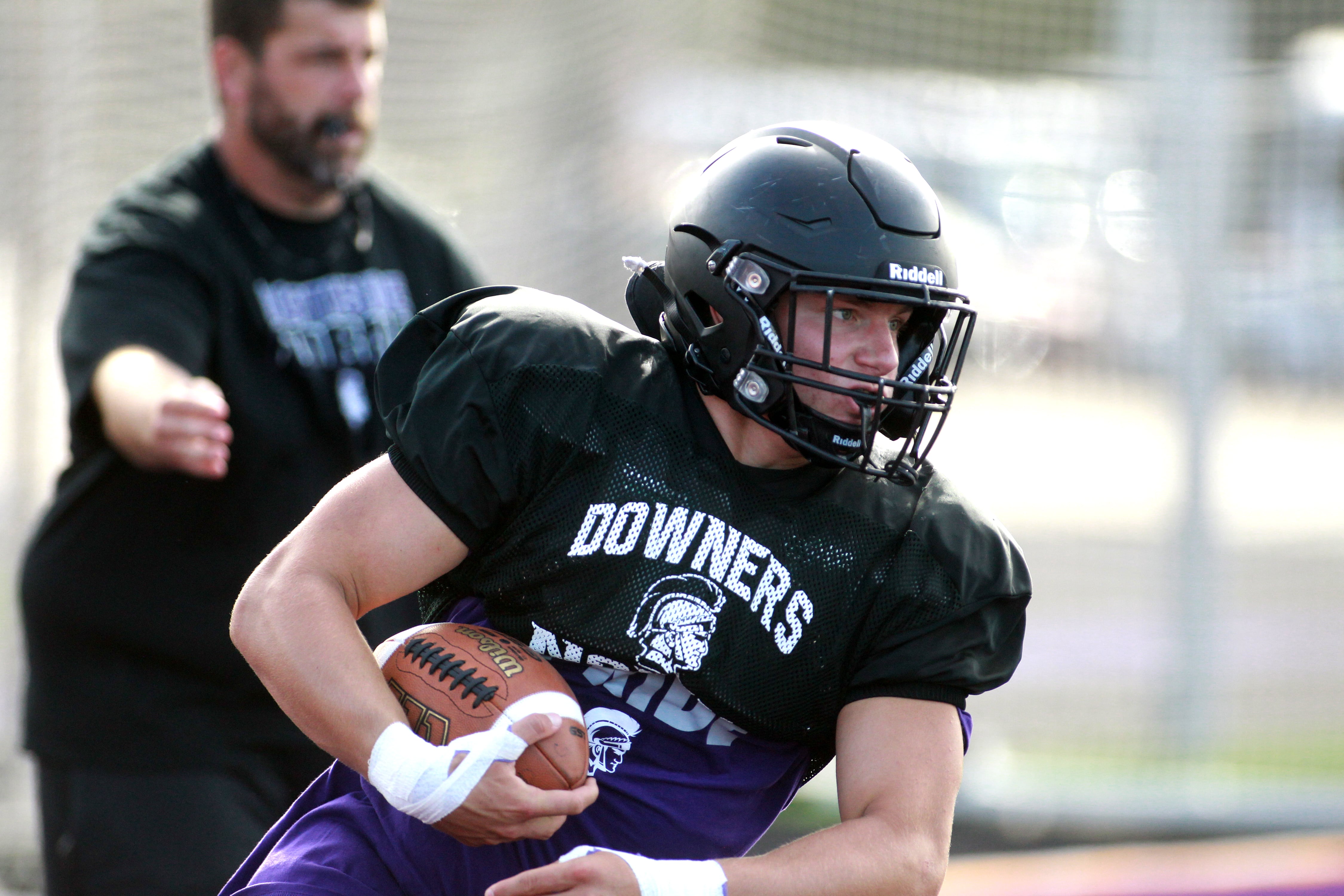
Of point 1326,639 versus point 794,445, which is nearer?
point 794,445

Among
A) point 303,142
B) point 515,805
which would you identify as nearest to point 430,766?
point 515,805

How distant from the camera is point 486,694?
2.08 m

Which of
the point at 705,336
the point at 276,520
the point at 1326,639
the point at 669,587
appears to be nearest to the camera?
the point at 669,587

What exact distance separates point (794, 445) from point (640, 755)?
0.53m

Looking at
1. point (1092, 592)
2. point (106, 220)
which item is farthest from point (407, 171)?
point (1092, 592)

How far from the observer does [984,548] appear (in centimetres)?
235

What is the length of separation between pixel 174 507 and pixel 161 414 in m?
0.51

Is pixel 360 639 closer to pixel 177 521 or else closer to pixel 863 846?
pixel 863 846

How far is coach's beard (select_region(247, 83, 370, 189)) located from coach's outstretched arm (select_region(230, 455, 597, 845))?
1.75 meters

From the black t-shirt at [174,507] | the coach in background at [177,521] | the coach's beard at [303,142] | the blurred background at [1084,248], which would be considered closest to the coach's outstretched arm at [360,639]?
the coach in background at [177,521]

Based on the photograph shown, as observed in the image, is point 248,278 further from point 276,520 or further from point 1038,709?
point 1038,709

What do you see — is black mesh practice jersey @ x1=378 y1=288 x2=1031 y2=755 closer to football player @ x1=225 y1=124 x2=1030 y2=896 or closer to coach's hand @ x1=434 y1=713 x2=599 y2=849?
football player @ x1=225 y1=124 x2=1030 y2=896

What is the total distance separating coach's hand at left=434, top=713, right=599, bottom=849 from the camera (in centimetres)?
199

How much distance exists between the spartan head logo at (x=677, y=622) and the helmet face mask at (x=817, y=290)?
27cm
